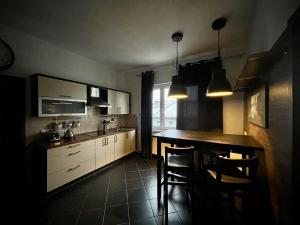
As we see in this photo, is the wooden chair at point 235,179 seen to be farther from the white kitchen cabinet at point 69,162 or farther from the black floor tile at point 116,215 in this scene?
the white kitchen cabinet at point 69,162

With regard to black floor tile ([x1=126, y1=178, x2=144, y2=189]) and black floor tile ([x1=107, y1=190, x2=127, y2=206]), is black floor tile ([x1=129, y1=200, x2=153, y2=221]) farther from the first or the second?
black floor tile ([x1=126, y1=178, x2=144, y2=189])

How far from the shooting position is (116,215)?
1.68 metres

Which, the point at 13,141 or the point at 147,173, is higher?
the point at 13,141

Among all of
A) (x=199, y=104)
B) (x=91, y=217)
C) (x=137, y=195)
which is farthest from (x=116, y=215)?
(x=199, y=104)

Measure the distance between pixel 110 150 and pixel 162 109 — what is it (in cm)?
189

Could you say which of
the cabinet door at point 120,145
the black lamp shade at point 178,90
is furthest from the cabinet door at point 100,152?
the black lamp shade at point 178,90

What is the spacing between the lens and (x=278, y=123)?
106 centimetres

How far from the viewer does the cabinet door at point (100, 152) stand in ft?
9.17

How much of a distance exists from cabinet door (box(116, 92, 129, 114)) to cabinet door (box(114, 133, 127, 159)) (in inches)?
29.4

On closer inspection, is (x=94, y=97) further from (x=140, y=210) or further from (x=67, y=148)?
(x=140, y=210)

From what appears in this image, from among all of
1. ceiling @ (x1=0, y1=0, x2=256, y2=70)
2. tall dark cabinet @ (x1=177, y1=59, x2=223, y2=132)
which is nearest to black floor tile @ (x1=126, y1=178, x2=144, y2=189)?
tall dark cabinet @ (x1=177, y1=59, x2=223, y2=132)

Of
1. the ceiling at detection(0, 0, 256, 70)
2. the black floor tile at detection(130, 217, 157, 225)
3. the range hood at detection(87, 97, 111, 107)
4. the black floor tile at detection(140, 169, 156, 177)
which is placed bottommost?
the black floor tile at detection(140, 169, 156, 177)

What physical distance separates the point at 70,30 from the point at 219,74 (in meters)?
2.56

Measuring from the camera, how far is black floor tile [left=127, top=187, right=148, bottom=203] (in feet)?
6.53
